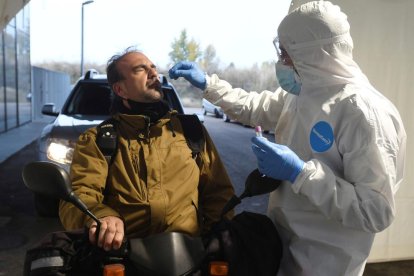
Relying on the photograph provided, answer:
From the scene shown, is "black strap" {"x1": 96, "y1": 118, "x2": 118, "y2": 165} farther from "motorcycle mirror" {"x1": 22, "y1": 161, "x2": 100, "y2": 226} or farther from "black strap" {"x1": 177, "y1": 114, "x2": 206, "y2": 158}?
"motorcycle mirror" {"x1": 22, "y1": 161, "x2": 100, "y2": 226}

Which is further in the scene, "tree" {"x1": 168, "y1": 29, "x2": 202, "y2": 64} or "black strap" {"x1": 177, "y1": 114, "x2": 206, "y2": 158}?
"tree" {"x1": 168, "y1": 29, "x2": 202, "y2": 64}

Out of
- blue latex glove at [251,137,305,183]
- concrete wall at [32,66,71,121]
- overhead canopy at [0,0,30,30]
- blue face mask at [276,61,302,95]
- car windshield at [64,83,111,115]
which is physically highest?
overhead canopy at [0,0,30,30]

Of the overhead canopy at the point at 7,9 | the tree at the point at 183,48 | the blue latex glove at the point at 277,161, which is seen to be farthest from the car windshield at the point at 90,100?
the tree at the point at 183,48

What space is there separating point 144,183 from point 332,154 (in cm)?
79

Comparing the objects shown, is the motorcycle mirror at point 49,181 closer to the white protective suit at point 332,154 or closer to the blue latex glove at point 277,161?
the blue latex glove at point 277,161

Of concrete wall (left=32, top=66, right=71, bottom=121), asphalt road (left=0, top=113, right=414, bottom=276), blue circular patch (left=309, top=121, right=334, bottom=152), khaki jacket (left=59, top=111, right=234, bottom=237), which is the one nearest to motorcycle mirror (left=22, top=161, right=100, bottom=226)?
khaki jacket (left=59, top=111, right=234, bottom=237)

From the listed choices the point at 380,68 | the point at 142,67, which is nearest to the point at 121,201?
the point at 142,67

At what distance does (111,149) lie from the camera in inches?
75.8

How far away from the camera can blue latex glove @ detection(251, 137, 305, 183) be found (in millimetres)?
1513

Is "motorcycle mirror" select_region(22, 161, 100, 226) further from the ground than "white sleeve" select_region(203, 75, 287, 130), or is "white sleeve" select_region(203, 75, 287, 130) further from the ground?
"white sleeve" select_region(203, 75, 287, 130)

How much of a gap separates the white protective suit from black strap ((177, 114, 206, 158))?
44 cm

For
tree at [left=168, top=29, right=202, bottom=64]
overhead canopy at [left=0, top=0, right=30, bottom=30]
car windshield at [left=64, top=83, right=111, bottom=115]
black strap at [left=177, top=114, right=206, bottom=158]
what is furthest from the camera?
tree at [left=168, top=29, right=202, bottom=64]

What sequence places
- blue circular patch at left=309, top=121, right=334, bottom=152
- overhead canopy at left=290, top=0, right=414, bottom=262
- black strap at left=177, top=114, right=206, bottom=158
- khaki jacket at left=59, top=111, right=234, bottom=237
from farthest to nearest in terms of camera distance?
overhead canopy at left=290, top=0, right=414, bottom=262 → black strap at left=177, top=114, right=206, bottom=158 → khaki jacket at left=59, top=111, right=234, bottom=237 → blue circular patch at left=309, top=121, right=334, bottom=152

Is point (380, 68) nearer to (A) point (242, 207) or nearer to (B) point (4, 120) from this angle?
(A) point (242, 207)
